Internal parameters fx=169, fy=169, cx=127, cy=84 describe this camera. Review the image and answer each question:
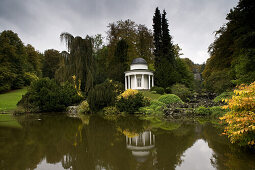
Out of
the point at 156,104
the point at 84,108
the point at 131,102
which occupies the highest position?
the point at 131,102

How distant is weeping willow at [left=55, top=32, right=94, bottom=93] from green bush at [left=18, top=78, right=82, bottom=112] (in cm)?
177

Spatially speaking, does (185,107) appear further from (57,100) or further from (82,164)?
(57,100)

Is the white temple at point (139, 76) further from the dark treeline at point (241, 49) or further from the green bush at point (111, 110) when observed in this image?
the green bush at point (111, 110)

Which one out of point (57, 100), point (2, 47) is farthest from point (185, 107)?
point (2, 47)

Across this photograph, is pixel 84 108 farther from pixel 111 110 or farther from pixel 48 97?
pixel 48 97

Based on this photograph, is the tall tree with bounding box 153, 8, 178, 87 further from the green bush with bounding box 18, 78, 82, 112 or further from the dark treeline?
the green bush with bounding box 18, 78, 82, 112

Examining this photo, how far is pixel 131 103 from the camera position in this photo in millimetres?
16484

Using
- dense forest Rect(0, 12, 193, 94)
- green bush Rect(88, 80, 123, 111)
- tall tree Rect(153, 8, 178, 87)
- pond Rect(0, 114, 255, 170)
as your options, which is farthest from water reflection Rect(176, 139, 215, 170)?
tall tree Rect(153, 8, 178, 87)

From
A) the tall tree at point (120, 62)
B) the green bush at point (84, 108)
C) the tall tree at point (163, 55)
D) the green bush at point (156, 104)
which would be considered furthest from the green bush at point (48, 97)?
the tall tree at point (163, 55)

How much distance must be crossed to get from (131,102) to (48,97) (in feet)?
31.6

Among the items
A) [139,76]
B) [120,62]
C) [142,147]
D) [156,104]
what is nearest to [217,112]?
[156,104]

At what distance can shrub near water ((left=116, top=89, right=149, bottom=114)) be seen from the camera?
16.2 meters

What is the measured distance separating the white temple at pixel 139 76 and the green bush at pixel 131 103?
10.4m

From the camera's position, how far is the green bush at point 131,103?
1620cm
